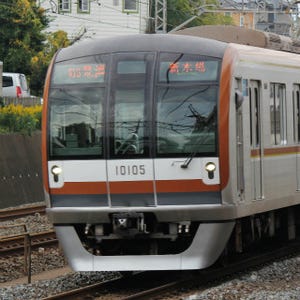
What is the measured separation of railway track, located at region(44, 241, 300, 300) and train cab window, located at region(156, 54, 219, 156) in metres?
1.53

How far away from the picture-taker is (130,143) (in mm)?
10625

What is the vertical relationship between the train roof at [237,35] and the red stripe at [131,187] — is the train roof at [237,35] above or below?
above

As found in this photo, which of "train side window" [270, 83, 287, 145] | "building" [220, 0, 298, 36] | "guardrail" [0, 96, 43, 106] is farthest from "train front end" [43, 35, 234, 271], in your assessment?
"guardrail" [0, 96, 43, 106]

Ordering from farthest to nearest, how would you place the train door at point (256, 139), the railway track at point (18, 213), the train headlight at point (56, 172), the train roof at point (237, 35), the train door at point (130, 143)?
the railway track at point (18, 213) < the train roof at point (237, 35) < the train door at point (256, 139) < the train headlight at point (56, 172) < the train door at point (130, 143)

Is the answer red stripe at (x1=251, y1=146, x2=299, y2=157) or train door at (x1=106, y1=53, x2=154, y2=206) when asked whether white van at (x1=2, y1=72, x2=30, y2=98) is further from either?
train door at (x1=106, y1=53, x2=154, y2=206)

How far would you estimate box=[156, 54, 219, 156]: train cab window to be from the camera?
1059 cm

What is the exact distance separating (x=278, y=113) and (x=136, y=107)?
2.55 m

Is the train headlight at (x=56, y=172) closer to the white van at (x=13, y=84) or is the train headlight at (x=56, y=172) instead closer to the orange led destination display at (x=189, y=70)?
the orange led destination display at (x=189, y=70)

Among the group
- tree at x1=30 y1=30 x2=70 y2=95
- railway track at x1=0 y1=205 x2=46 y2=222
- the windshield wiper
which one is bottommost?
railway track at x1=0 y1=205 x2=46 y2=222

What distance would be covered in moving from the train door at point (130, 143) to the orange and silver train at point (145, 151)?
1 centimetres

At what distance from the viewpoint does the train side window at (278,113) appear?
12297 mm

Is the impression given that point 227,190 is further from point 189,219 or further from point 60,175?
point 60,175

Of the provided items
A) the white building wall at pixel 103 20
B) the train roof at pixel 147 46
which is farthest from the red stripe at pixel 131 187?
the white building wall at pixel 103 20

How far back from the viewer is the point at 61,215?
35.4 ft
